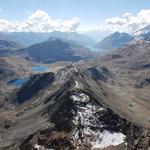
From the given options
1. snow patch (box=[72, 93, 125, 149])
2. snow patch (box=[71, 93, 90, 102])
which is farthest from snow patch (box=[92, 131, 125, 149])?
snow patch (box=[71, 93, 90, 102])

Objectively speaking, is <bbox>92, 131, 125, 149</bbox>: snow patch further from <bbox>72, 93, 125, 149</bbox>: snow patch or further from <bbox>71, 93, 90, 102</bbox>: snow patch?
<bbox>71, 93, 90, 102</bbox>: snow patch

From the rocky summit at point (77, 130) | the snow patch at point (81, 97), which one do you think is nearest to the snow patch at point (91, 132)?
the rocky summit at point (77, 130)

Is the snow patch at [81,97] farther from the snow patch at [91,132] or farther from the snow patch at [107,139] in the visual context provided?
the snow patch at [107,139]

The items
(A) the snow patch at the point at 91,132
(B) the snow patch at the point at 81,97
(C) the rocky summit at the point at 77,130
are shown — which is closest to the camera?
(C) the rocky summit at the point at 77,130

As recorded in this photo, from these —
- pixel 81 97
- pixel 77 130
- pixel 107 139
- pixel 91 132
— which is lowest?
pixel 107 139

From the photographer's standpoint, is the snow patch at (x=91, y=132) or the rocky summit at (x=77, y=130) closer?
the rocky summit at (x=77, y=130)

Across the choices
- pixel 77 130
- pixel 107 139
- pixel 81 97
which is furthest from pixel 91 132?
pixel 81 97

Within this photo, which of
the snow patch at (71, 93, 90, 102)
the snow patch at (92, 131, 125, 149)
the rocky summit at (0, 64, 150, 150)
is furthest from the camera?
the snow patch at (71, 93, 90, 102)

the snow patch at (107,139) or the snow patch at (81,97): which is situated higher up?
the snow patch at (81,97)

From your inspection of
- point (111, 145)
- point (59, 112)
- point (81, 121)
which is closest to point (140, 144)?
point (111, 145)

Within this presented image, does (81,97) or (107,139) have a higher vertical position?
(81,97)

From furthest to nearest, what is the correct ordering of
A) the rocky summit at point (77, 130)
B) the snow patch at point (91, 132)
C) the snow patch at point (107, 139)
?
1. the snow patch at point (91, 132)
2. the snow patch at point (107, 139)
3. the rocky summit at point (77, 130)

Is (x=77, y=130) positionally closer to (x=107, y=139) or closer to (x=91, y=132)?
(x=91, y=132)
